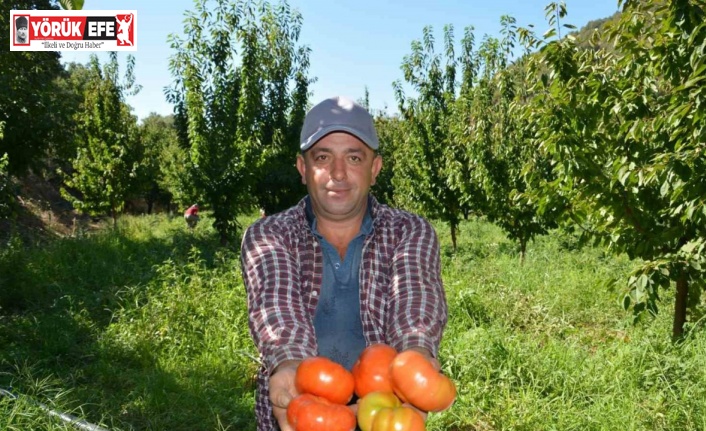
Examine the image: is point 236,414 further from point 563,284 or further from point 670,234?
point 563,284

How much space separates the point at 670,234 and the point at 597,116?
3.59ft

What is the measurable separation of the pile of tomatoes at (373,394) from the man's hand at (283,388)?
6cm

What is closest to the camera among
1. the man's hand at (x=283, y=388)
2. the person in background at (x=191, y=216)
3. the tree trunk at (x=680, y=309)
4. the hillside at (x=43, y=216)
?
the man's hand at (x=283, y=388)

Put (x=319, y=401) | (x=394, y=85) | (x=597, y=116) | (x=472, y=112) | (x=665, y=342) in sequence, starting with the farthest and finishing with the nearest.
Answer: (x=394, y=85) → (x=472, y=112) → (x=665, y=342) → (x=597, y=116) → (x=319, y=401)

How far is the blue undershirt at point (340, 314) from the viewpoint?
1.87 m

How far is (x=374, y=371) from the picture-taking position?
1.44 m

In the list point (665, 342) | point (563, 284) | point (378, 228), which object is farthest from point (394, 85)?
point (378, 228)

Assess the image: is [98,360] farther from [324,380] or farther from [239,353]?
[324,380]

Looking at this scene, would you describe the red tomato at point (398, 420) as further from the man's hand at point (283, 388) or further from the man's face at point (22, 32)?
the man's face at point (22, 32)

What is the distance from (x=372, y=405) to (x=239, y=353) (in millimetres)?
4481

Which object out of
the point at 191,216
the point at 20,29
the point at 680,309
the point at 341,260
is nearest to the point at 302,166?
the point at 341,260

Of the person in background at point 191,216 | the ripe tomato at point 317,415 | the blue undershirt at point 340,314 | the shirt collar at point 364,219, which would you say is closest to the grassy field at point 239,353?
the blue undershirt at point 340,314

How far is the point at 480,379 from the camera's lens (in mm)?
4746

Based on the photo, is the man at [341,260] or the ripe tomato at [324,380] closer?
the ripe tomato at [324,380]
